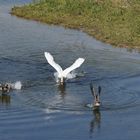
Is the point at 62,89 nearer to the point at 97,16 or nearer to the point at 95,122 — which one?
the point at 95,122

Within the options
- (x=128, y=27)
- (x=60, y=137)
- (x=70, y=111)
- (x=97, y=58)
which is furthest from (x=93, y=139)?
(x=128, y=27)

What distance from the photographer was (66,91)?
22.3 metres

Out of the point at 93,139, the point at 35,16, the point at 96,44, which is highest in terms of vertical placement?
the point at 35,16

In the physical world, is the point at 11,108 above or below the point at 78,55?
below

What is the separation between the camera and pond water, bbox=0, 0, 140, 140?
17.9 m

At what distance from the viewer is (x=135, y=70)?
84.3ft

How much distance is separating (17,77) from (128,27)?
13.0m

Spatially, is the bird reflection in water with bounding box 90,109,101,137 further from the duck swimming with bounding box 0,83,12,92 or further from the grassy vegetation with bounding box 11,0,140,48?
the grassy vegetation with bounding box 11,0,140,48

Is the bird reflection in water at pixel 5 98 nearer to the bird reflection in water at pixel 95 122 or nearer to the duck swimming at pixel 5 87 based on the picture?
the duck swimming at pixel 5 87

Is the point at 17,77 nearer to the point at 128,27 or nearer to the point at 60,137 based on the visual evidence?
the point at 60,137

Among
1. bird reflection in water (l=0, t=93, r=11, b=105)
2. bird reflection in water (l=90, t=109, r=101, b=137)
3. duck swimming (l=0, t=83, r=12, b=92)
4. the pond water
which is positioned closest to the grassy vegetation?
the pond water

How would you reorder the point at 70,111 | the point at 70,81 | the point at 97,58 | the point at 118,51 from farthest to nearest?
the point at 118,51 → the point at 97,58 → the point at 70,81 → the point at 70,111

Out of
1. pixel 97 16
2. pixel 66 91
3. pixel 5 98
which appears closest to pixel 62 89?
pixel 66 91

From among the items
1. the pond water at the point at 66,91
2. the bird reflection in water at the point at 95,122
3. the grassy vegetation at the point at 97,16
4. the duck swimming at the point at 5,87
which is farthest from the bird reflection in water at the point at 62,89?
the grassy vegetation at the point at 97,16
